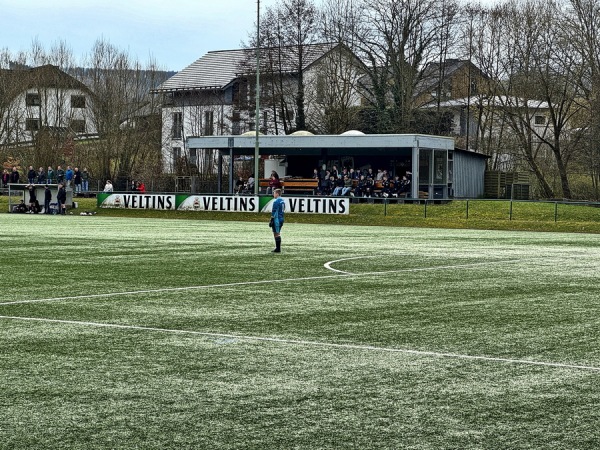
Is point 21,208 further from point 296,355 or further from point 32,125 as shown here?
point 296,355

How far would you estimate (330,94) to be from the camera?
74.4 m

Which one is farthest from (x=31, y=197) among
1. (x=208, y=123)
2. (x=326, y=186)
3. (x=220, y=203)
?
(x=208, y=123)

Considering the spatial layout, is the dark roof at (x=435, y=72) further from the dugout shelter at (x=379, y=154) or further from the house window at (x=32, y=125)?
the house window at (x=32, y=125)

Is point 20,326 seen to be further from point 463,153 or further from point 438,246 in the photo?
point 463,153

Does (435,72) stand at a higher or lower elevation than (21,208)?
higher

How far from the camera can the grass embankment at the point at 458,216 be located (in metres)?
44.7

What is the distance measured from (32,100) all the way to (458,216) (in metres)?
45.8

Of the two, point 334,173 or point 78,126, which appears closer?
point 334,173

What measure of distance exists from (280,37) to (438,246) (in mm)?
48586

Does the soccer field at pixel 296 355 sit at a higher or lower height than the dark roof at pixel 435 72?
lower

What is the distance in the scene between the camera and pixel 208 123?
86938 millimetres

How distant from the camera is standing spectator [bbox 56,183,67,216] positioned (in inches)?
2099

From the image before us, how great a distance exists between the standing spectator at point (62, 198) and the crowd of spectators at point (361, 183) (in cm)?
1382

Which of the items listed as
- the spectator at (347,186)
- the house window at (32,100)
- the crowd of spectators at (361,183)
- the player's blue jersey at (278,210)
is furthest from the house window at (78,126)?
the player's blue jersey at (278,210)
